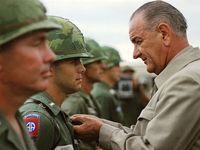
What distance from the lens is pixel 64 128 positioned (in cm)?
365

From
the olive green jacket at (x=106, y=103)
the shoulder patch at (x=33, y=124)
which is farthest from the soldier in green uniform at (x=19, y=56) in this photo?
the olive green jacket at (x=106, y=103)

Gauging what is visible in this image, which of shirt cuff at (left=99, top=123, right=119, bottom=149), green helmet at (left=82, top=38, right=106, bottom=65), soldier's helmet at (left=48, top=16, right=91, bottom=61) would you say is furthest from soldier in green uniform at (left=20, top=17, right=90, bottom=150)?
green helmet at (left=82, top=38, right=106, bottom=65)

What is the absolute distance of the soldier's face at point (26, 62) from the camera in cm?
243

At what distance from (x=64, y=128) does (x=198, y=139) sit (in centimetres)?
85

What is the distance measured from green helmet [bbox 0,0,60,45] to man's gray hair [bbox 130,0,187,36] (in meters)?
1.65

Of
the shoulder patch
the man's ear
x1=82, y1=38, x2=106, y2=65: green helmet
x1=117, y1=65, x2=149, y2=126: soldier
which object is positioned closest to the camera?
the shoulder patch

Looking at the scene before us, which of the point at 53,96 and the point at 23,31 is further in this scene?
the point at 53,96

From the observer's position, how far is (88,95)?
796 centimetres

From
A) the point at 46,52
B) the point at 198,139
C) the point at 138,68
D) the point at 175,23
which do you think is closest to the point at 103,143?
the point at 198,139

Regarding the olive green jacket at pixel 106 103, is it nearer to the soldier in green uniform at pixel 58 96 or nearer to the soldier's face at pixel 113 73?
the soldier's face at pixel 113 73

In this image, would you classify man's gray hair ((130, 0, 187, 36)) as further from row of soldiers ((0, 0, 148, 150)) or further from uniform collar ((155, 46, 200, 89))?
row of soldiers ((0, 0, 148, 150))

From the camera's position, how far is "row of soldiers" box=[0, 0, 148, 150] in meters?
2.44

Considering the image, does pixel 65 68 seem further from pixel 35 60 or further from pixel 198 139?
pixel 35 60

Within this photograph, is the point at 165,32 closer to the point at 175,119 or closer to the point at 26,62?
the point at 175,119
